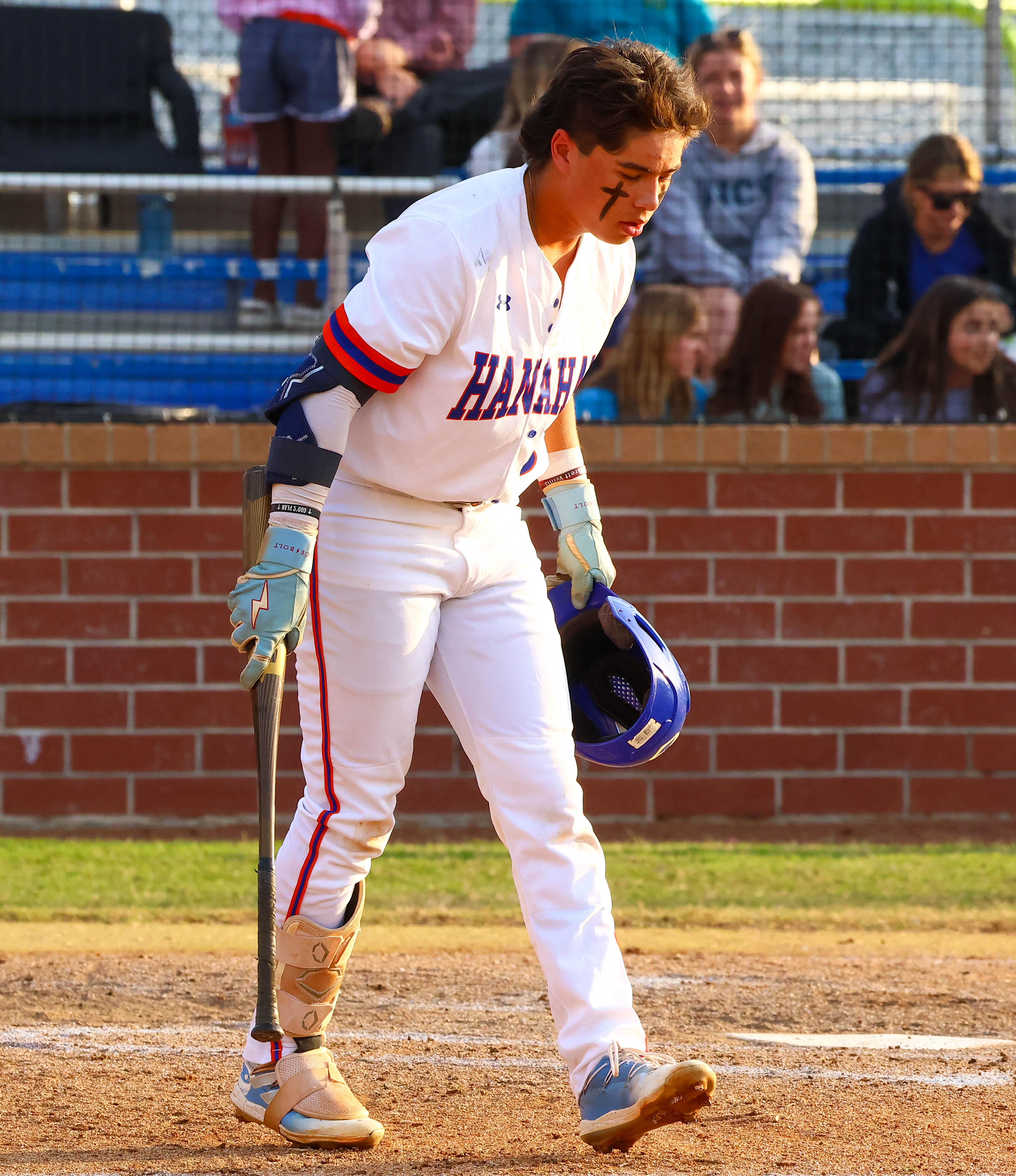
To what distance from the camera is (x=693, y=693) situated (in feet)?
23.7

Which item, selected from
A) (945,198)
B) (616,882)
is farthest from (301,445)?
(945,198)

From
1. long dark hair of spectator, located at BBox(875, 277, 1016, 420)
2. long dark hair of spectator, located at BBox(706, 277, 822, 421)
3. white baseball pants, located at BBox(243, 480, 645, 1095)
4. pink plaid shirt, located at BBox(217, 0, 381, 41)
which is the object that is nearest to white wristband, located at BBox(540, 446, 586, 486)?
white baseball pants, located at BBox(243, 480, 645, 1095)

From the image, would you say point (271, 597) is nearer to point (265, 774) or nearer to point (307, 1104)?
point (265, 774)

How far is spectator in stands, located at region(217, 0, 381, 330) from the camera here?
838 centimetres

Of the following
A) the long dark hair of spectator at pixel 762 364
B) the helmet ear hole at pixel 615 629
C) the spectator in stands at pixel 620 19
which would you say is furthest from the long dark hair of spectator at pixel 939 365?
the helmet ear hole at pixel 615 629

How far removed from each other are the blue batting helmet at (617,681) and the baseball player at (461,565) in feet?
0.76

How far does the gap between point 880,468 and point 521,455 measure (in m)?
4.30

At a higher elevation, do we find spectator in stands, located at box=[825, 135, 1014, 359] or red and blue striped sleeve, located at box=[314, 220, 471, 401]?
spectator in stands, located at box=[825, 135, 1014, 359]

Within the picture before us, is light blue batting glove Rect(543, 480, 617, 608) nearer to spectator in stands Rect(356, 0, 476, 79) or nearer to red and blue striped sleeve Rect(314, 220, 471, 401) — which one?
red and blue striped sleeve Rect(314, 220, 471, 401)

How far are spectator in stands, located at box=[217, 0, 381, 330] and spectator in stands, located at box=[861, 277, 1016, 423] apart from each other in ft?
9.52

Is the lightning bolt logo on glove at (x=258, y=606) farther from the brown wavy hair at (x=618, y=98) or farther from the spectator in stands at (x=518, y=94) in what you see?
the spectator in stands at (x=518, y=94)

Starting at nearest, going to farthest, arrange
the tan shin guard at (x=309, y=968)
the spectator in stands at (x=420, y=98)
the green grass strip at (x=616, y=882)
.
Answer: the tan shin guard at (x=309, y=968), the green grass strip at (x=616, y=882), the spectator in stands at (x=420, y=98)

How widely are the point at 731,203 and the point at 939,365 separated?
130 centimetres

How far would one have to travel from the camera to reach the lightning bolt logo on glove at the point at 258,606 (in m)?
2.96
